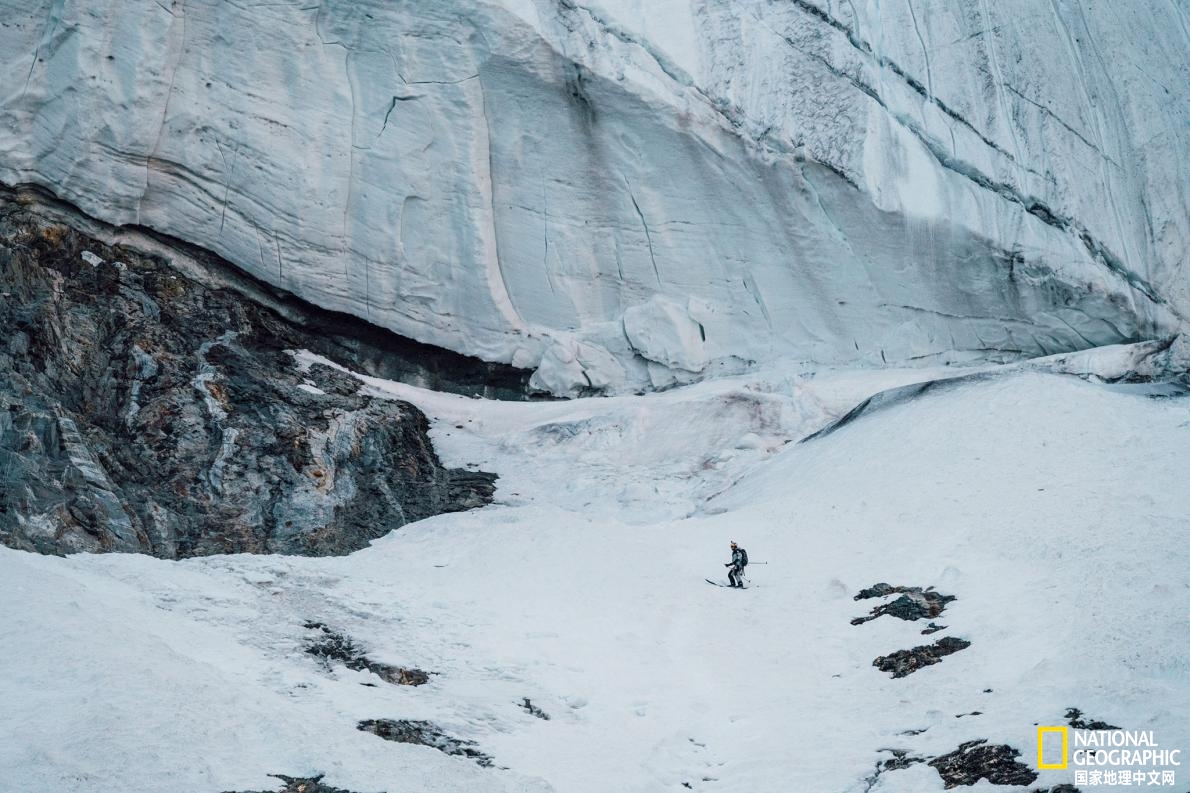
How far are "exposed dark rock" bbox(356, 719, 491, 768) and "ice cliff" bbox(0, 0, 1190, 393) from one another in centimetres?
1372

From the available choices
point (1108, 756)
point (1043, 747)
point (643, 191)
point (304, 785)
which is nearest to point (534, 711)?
point (304, 785)

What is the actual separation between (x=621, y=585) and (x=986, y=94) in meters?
15.5

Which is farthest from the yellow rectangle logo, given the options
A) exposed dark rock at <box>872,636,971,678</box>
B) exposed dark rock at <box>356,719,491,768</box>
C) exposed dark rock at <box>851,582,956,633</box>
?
exposed dark rock at <box>356,719,491,768</box>

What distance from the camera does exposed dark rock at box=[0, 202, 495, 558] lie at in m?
15.7

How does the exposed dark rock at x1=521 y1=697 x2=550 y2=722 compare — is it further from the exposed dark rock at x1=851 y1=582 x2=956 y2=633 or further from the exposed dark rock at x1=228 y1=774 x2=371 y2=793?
the exposed dark rock at x1=851 y1=582 x2=956 y2=633

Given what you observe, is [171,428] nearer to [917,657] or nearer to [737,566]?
[737,566]

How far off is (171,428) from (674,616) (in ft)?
28.3

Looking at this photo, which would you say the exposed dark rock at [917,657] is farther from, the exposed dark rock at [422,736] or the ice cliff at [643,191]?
the ice cliff at [643,191]

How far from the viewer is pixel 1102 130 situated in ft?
84.7

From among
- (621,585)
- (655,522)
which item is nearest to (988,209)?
(655,522)

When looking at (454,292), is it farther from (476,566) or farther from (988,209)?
(988,209)

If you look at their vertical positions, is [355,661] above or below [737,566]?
below

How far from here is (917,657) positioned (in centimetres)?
1218

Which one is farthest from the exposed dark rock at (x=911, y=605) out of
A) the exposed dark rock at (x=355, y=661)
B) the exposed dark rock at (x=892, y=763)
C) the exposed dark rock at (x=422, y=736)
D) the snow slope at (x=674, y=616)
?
the exposed dark rock at (x=422, y=736)
